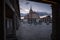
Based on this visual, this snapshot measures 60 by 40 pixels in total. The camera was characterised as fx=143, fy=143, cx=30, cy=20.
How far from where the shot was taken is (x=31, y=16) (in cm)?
4003

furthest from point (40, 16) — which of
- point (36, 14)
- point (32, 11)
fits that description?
point (32, 11)

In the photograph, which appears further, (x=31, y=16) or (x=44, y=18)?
(x=31, y=16)

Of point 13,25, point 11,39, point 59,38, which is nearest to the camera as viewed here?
point 59,38

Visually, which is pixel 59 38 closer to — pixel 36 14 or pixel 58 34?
pixel 58 34

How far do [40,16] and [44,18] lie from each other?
1992 mm

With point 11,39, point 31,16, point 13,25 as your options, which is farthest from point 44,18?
point 11,39

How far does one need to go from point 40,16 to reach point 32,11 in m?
4.83
